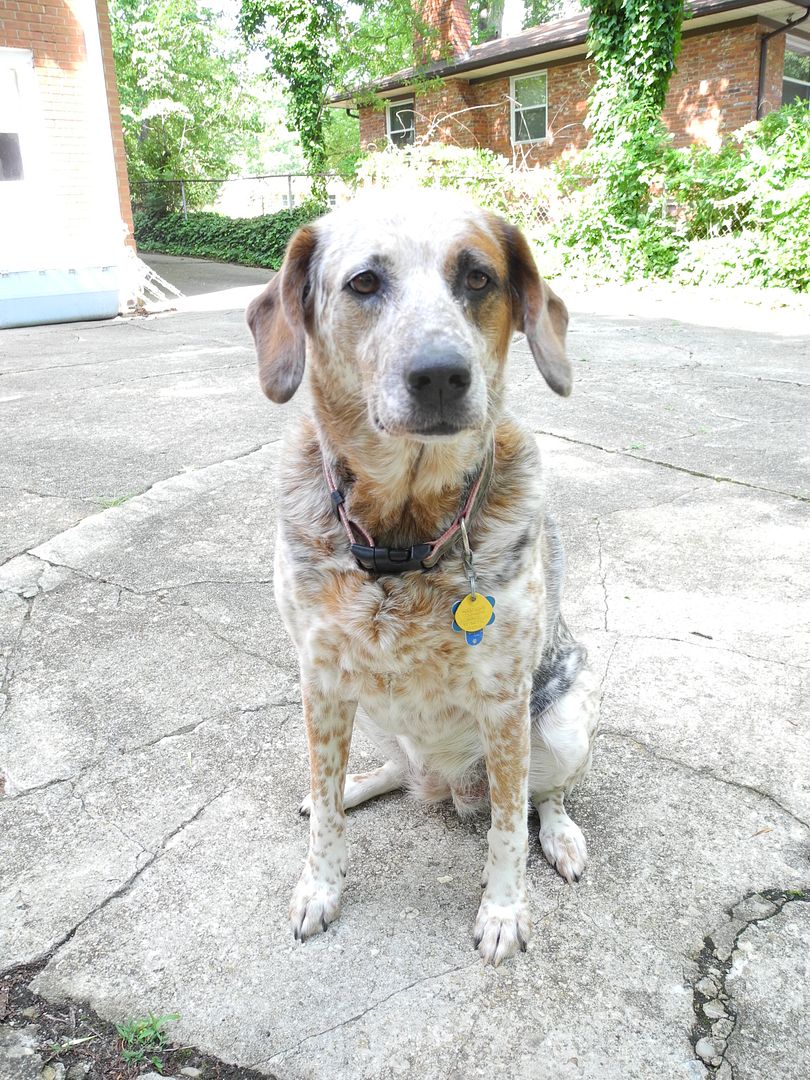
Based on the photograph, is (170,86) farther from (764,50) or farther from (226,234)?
(764,50)

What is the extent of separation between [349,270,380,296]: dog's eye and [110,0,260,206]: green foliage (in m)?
24.5

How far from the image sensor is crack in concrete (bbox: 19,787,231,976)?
6.44 feet

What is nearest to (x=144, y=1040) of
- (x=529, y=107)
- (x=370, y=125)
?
(x=529, y=107)

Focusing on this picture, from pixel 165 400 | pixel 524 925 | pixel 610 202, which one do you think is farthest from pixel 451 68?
pixel 524 925

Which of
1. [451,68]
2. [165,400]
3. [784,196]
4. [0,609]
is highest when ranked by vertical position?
[451,68]

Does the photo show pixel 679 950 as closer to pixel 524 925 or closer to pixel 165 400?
pixel 524 925

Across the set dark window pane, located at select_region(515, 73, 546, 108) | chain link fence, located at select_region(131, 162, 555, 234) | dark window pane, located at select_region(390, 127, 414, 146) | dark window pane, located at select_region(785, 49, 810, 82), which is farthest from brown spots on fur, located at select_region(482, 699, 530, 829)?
dark window pane, located at select_region(390, 127, 414, 146)

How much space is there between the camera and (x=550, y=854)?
2.23 meters

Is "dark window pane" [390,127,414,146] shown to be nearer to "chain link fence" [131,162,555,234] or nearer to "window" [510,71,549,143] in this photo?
"chain link fence" [131,162,555,234]

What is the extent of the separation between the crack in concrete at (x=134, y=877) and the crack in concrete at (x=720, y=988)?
1385 mm

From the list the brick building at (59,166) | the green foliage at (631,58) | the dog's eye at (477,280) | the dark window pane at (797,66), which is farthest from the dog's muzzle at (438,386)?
the dark window pane at (797,66)

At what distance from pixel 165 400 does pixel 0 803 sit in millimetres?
4492

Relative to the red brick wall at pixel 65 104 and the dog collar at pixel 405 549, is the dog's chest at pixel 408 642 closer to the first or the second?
the dog collar at pixel 405 549

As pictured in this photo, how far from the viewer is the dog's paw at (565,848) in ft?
7.14
